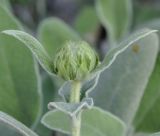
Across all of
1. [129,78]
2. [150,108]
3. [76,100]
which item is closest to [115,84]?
[129,78]

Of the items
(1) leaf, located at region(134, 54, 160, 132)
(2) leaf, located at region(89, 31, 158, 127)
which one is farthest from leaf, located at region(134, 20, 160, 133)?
(2) leaf, located at region(89, 31, 158, 127)

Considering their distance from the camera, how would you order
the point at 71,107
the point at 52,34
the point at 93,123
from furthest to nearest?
the point at 52,34 < the point at 93,123 < the point at 71,107

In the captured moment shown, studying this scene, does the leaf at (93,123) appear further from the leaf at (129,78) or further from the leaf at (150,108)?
the leaf at (150,108)

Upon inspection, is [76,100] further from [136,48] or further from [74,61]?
[136,48]

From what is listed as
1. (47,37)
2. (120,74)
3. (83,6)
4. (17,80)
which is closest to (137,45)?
(120,74)

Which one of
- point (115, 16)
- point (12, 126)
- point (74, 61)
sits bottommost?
point (115, 16)

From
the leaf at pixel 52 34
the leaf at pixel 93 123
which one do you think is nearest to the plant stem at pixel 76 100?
the leaf at pixel 93 123

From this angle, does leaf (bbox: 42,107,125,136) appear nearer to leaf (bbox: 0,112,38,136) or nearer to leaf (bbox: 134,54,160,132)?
leaf (bbox: 0,112,38,136)
